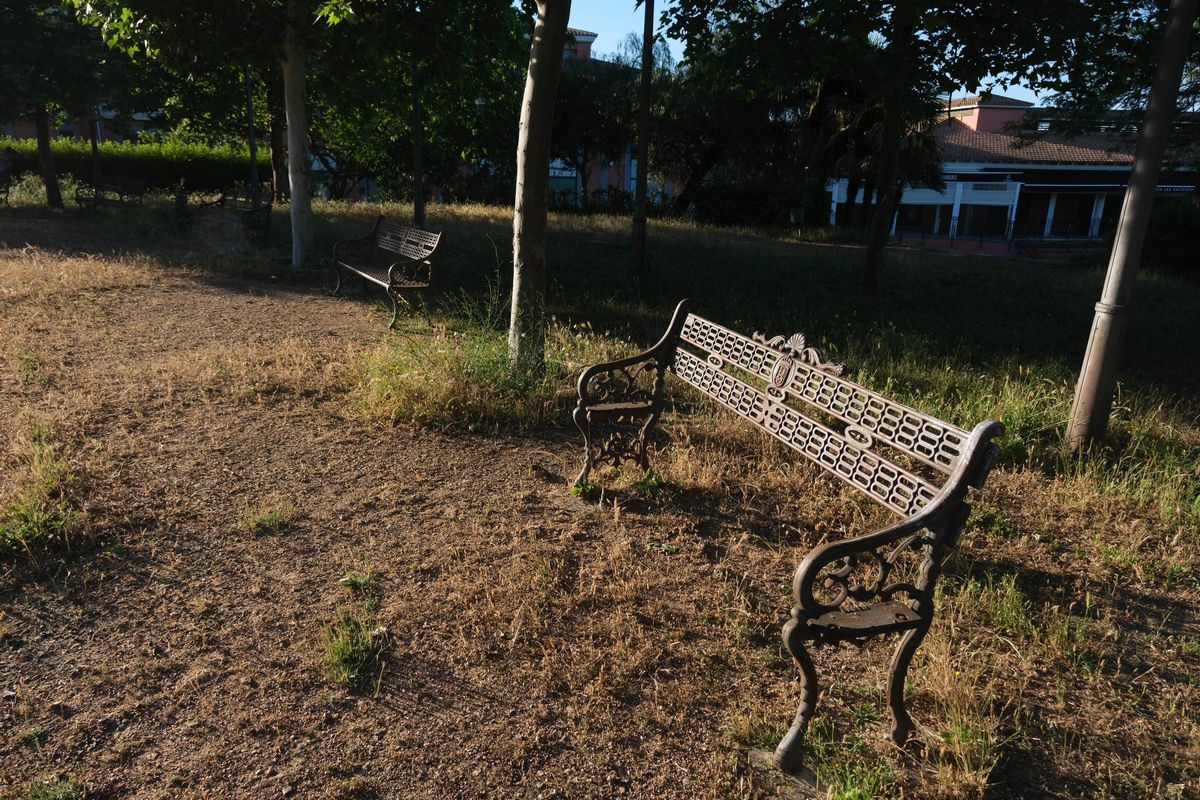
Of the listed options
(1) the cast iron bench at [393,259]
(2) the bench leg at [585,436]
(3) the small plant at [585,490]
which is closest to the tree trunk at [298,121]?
(1) the cast iron bench at [393,259]

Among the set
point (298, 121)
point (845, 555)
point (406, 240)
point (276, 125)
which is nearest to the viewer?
point (845, 555)

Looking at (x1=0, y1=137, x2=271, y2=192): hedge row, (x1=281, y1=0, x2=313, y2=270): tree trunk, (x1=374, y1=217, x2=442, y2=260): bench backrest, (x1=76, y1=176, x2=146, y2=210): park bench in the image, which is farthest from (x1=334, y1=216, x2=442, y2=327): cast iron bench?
(x1=0, y1=137, x2=271, y2=192): hedge row

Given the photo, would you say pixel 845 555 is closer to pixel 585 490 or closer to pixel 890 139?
pixel 585 490

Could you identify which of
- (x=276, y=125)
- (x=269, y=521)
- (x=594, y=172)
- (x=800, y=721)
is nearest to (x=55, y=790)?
(x=269, y=521)

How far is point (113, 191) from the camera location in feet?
58.5

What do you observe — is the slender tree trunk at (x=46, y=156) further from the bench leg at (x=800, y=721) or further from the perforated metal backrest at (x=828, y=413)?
the bench leg at (x=800, y=721)

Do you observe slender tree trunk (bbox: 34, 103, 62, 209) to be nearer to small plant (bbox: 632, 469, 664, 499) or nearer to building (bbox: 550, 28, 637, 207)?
small plant (bbox: 632, 469, 664, 499)

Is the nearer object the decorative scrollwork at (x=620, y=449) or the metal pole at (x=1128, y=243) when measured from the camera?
the decorative scrollwork at (x=620, y=449)

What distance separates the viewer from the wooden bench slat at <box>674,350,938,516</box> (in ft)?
9.25

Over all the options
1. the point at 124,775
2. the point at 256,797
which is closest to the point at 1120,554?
the point at 256,797

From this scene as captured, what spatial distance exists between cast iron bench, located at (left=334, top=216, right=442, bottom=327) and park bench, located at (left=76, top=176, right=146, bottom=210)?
30.2 feet

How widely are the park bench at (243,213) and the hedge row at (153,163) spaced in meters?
10.9

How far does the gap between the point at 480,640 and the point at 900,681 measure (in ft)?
5.04

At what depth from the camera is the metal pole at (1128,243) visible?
4820mm
